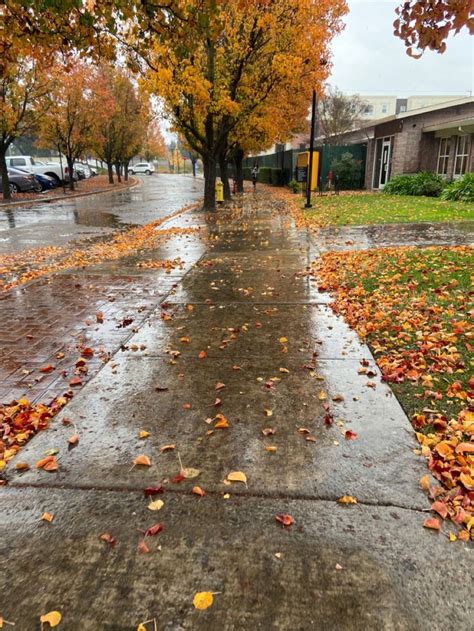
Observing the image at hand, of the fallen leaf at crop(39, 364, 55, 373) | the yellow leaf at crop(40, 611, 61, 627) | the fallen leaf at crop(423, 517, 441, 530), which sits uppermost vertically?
the fallen leaf at crop(39, 364, 55, 373)

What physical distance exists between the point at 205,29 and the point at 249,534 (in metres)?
4.91

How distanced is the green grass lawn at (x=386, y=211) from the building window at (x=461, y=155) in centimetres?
377

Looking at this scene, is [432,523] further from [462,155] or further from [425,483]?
[462,155]

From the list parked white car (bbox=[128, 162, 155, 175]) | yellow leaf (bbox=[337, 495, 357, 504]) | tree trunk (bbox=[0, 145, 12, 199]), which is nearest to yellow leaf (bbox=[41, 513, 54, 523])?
yellow leaf (bbox=[337, 495, 357, 504])

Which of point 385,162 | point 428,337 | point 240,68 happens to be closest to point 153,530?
point 428,337

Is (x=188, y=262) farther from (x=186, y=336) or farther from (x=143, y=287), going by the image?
(x=186, y=336)

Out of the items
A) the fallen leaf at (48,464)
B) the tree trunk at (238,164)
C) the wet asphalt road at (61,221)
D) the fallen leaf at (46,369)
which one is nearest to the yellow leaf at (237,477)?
the fallen leaf at (48,464)

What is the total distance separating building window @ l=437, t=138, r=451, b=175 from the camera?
21.0 meters

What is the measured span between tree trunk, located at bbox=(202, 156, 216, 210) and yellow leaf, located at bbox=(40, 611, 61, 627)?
52.6 feet

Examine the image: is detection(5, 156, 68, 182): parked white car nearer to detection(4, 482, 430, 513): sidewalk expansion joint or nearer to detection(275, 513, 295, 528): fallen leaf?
detection(4, 482, 430, 513): sidewalk expansion joint

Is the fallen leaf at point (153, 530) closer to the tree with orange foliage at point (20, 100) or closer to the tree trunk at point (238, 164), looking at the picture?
the tree with orange foliage at point (20, 100)

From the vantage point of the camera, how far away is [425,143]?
21.7m

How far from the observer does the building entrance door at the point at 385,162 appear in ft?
76.6

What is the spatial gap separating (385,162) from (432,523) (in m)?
24.1
